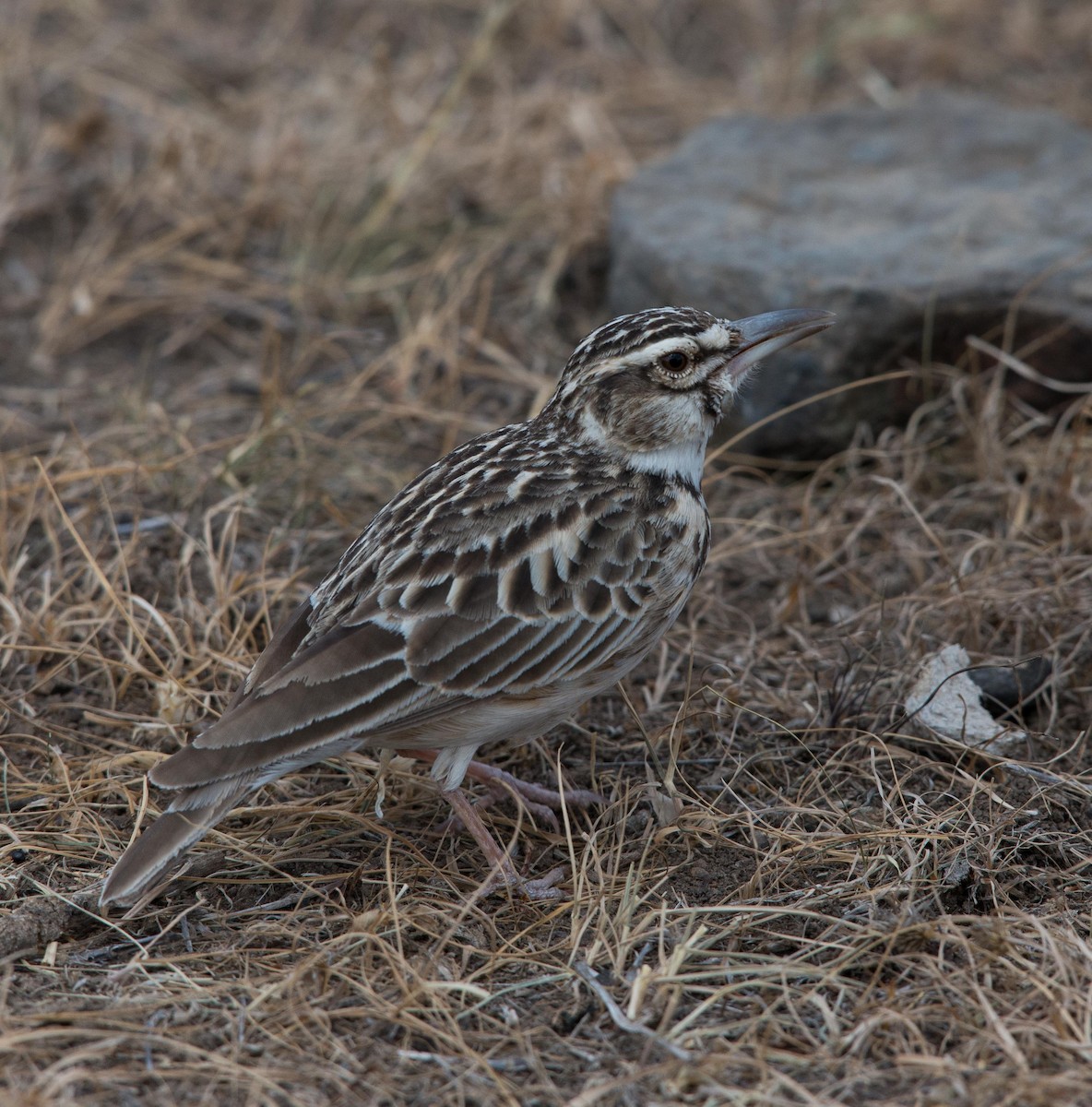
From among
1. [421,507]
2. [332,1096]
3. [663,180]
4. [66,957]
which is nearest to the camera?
[332,1096]

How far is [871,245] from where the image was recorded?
23.0ft

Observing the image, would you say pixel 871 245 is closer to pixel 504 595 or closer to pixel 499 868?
pixel 504 595

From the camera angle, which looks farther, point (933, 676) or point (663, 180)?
point (663, 180)

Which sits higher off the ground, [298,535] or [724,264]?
[724,264]

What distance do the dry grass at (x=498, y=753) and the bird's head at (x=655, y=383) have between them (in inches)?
36.3

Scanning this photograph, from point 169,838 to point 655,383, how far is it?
2.11 m

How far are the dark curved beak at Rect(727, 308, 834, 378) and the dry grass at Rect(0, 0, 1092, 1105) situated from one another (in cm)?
109

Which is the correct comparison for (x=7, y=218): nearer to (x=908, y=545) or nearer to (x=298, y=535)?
(x=298, y=535)

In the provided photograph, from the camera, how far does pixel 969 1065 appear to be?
3.69 meters

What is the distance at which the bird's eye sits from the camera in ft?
16.0

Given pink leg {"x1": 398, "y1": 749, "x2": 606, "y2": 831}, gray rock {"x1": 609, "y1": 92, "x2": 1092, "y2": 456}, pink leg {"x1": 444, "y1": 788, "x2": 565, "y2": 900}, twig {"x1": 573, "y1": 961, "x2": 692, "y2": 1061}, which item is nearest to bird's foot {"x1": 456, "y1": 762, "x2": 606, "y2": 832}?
pink leg {"x1": 398, "y1": 749, "x2": 606, "y2": 831}

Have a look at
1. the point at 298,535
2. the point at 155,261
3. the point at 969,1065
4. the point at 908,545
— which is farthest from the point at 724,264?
the point at 969,1065

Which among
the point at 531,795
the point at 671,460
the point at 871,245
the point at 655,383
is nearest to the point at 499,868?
the point at 531,795

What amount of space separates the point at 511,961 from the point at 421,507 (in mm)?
1461
